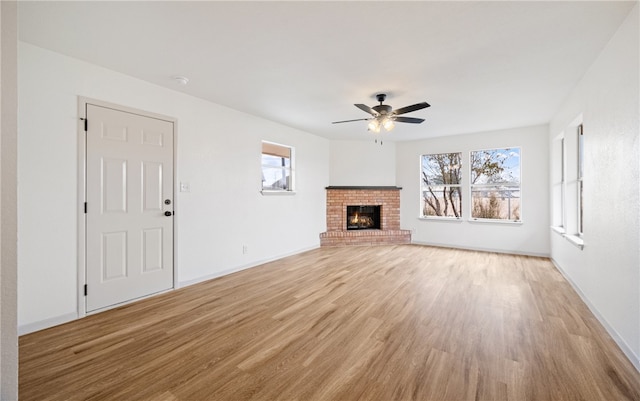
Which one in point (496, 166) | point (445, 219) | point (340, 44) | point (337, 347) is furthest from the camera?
point (445, 219)

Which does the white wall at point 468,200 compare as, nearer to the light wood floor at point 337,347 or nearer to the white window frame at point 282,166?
the light wood floor at point 337,347

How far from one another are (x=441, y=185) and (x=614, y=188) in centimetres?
427

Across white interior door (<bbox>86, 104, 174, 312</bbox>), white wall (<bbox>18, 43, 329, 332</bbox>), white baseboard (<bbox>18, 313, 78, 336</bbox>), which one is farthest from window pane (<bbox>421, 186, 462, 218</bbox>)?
white baseboard (<bbox>18, 313, 78, 336</bbox>)

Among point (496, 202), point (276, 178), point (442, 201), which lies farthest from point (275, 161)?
Result: point (496, 202)

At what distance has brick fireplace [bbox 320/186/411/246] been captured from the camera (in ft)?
21.6

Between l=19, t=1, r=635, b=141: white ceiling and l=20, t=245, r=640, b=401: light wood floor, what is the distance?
2.56 metres

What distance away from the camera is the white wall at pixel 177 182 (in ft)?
8.00

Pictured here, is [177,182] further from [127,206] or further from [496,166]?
[496,166]

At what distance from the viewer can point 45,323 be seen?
8.23ft

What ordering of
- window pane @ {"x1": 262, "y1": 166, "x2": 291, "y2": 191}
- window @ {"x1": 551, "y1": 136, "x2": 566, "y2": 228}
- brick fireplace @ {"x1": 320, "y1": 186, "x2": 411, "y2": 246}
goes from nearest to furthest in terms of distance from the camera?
1. window @ {"x1": 551, "y1": 136, "x2": 566, "y2": 228}
2. window pane @ {"x1": 262, "y1": 166, "x2": 291, "y2": 191}
3. brick fireplace @ {"x1": 320, "y1": 186, "x2": 411, "y2": 246}

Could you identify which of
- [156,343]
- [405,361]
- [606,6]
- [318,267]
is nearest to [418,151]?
[318,267]

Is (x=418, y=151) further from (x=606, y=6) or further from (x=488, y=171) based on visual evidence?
(x=606, y=6)

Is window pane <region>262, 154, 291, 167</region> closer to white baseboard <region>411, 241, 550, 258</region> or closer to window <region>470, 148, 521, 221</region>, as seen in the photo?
white baseboard <region>411, 241, 550, 258</region>

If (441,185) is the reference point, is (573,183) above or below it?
below
